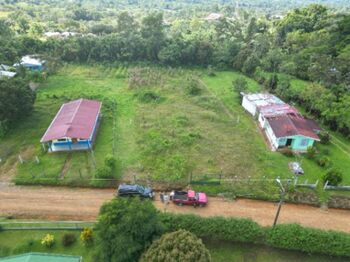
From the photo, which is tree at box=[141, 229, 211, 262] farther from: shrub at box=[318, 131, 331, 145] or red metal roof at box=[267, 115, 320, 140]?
shrub at box=[318, 131, 331, 145]

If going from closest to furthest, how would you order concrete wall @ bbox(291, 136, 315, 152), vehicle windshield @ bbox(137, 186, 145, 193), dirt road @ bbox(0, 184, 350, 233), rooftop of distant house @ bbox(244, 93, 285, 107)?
dirt road @ bbox(0, 184, 350, 233), vehicle windshield @ bbox(137, 186, 145, 193), concrete wall @ bbox(291, 136, 315, 152), rooftop of distant house @ bbox(244, 93, 285, 107)

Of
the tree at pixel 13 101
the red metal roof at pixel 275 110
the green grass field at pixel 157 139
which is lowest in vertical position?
the green grass field at pixel 157 139

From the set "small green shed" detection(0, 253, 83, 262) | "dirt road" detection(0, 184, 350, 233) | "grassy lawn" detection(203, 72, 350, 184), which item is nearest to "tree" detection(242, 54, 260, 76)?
"grassy lawn" detection(203, 72, 350, 184)

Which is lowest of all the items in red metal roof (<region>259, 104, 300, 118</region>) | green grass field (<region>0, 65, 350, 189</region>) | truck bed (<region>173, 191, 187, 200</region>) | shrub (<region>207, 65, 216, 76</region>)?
shrub (<region>207, 65, 216, 76</region>)

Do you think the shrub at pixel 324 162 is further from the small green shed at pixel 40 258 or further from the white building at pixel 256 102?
the small green shed at pixel 40 258

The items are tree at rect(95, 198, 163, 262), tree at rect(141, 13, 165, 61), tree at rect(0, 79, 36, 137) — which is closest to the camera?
tree at rect(95, 198, 163, 262)

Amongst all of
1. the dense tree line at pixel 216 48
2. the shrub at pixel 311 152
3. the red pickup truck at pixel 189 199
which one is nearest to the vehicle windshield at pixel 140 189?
the red pickup truck at pixel 189 199

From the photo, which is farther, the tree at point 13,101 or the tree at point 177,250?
the tree at point 13,101

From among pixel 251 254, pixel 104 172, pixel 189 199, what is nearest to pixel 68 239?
pixel 104 172
